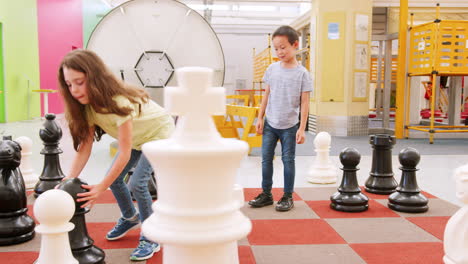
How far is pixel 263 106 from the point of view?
299 cm

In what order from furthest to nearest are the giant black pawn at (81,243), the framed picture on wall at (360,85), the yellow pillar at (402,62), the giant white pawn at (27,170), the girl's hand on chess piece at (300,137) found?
the framed picture on wall at (360,85) < the yellow pillar at (402,62) < the giant white pawn at (27,170) < the girl's hand on chess piece at (300,137) < the giant black pawn at (81,243)

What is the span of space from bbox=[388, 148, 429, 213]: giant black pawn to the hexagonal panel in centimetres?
244

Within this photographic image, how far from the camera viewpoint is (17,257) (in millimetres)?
1934

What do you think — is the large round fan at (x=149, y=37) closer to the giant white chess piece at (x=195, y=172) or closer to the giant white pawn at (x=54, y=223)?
the giant white pawn at (x=54, y=223)

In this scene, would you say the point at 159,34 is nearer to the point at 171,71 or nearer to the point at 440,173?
the point at 171,71

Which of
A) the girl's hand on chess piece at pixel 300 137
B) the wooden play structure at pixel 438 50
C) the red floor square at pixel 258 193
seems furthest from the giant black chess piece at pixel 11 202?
the wooden play structure at pixel 438 50

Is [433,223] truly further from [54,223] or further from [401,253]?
[54,223]

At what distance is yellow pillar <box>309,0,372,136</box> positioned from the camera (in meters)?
7.18

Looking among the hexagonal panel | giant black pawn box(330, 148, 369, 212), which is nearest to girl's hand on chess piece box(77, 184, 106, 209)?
giant black pawn box(330, 148, 369, 212)

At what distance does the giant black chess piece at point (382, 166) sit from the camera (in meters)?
3.08

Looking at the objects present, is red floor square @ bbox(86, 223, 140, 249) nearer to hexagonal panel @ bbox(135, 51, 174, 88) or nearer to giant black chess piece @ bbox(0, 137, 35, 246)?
giant black chess piece @ bbox(0, 137, 35, 246)

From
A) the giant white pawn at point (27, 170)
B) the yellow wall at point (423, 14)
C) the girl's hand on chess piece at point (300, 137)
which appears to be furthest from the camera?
the yellow wall at point (423, 14)

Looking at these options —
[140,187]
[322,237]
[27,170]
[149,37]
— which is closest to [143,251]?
[140,187]

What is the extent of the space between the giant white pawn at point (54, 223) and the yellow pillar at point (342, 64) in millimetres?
6427
